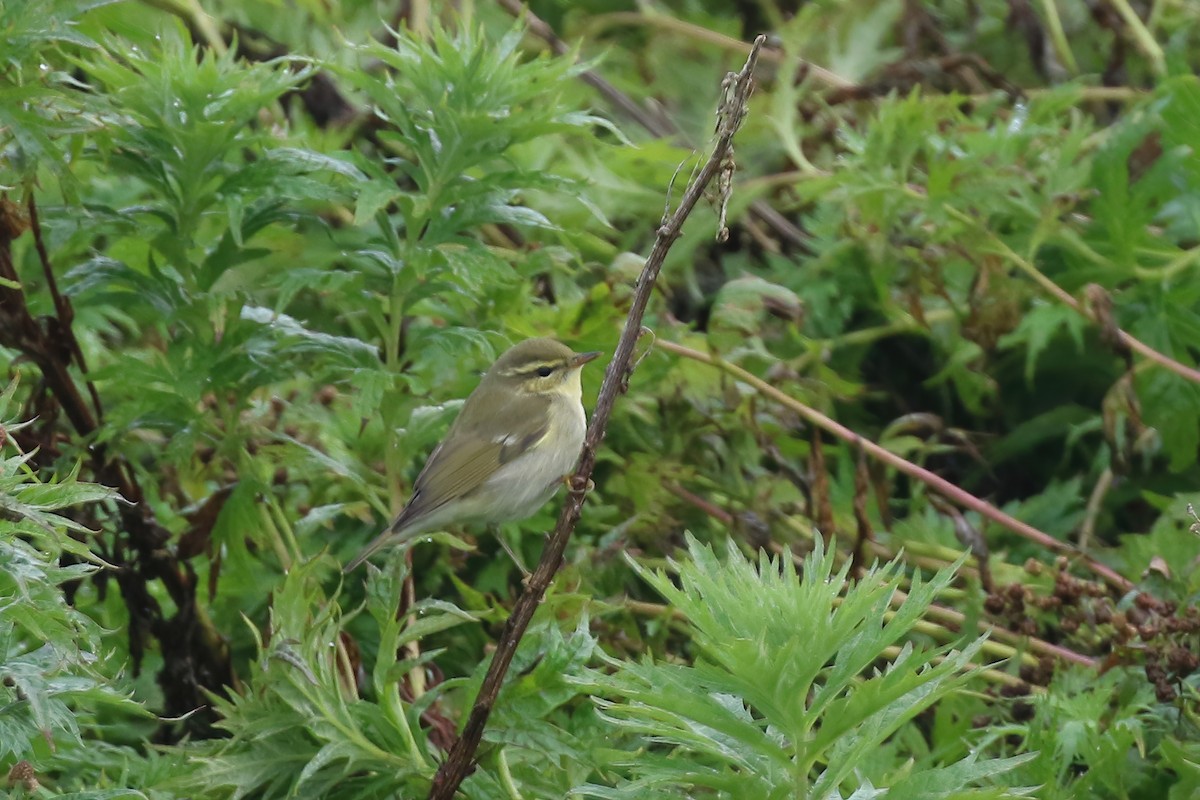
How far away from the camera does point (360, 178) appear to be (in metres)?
2.89

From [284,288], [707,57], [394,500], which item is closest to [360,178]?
[284,288]

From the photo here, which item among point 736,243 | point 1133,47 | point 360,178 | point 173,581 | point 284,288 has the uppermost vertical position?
point 1133,47

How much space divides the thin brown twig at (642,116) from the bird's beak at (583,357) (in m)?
1.28

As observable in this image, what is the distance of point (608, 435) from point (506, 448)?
0.97ft

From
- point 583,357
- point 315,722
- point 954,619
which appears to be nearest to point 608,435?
point 583,357

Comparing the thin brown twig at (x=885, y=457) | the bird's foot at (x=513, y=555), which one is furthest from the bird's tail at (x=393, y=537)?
the thin brown twig at (x=885, y=457)

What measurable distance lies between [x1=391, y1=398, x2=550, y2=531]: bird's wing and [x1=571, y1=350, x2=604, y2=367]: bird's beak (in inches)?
10.2

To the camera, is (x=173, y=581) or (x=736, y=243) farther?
(x=736, y=243)

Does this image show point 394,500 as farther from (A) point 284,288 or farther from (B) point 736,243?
(B) point 736,243

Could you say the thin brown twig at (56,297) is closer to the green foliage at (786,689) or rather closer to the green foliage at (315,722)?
the green foliage at (315,722)

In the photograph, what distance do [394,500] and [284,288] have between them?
539mm

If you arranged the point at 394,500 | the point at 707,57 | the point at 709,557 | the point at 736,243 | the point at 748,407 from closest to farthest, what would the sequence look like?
the point at 709,557 < the point at 394,500 < the point at 748,407 < the point at 736,243 < the point at 707,57

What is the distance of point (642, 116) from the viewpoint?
4797 mm

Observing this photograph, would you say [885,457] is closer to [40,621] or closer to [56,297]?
[56,297]
